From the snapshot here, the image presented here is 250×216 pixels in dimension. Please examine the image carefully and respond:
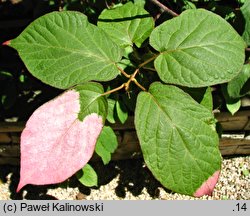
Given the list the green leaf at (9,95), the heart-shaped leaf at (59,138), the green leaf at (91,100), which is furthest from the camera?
the green leaf at (9,95)

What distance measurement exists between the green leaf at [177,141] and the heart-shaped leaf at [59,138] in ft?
0.39

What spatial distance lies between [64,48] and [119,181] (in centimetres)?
130

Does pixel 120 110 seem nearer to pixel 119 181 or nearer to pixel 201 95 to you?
pixel 201 95

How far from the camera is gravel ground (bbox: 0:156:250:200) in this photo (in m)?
2.15

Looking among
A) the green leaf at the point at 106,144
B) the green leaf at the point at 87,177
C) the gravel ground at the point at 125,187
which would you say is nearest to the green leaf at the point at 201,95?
the green leaf at the point at 106,144

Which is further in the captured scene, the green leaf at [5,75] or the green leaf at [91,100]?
the green leaf at [5,75]

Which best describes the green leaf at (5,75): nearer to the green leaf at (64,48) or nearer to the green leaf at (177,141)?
the green leaf at (64,48)

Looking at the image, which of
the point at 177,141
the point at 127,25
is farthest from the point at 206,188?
the point at 127,25

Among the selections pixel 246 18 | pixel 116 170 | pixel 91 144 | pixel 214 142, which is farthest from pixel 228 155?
pixel 91 144

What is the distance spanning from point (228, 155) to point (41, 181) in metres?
1.60

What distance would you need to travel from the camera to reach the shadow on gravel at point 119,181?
7.08 feet

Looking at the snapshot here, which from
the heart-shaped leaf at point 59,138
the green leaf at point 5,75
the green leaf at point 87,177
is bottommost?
the green leaf at point 87,177

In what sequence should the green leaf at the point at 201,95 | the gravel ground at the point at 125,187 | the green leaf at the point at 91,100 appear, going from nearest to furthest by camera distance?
the green leaf at the point at 91,100, the green leaf at the point at 201,95, the gravel ground at the point at 125,187

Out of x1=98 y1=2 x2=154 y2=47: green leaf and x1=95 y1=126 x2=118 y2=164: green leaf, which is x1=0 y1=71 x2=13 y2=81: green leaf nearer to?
x1=95 y1=126 x2=118 y2=164: green leaf
